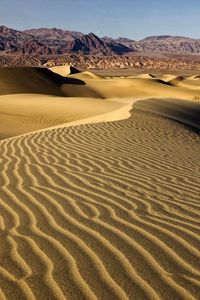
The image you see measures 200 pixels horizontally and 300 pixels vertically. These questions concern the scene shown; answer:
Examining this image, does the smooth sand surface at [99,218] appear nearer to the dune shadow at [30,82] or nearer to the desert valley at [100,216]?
the desert valley at [100,216]

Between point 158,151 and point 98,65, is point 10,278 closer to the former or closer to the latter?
point 158,151

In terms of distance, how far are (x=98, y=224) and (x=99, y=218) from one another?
186mm

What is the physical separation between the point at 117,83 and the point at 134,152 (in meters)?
38.6

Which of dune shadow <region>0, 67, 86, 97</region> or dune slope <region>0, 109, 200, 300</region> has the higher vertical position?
dune shadow <region>0, 67, 86, 97</region>

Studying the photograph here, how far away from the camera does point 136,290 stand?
10.2ft

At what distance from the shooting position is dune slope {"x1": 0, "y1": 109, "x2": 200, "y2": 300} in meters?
3.20

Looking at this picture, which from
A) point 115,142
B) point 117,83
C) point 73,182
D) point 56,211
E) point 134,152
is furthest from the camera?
point 117,83

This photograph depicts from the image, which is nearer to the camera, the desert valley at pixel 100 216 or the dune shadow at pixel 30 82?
the desert valley at pixel 100 216

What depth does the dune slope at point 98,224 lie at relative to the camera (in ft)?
10.5

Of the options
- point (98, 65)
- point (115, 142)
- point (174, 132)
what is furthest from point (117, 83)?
point (98, 65)

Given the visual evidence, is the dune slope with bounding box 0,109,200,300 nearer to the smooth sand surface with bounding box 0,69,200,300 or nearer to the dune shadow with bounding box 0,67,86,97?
the smooth sand surface with bounding box 0,69,200,300

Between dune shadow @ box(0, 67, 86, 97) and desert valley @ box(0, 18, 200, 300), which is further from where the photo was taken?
dune shadow @ box(0, 67, 86, 97)

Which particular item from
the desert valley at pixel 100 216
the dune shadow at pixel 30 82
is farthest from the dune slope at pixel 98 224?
the dune shadow at pixel 30 82

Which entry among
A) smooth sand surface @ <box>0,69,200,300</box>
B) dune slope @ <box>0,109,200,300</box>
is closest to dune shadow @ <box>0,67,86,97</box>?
smooth sand surface @ <box>0,69,200,300</box>
